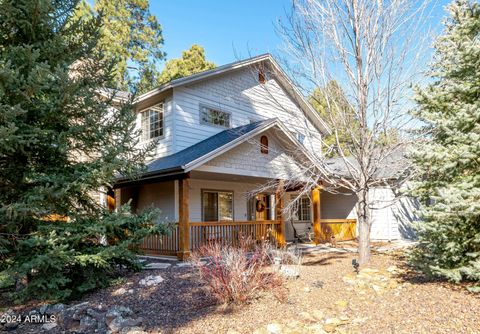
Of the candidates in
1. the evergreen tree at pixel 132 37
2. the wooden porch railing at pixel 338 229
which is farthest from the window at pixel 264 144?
the evergreen tree at pixel 132 37

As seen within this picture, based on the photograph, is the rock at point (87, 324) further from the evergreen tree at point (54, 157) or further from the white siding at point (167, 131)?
the white siding at point (167, 131)

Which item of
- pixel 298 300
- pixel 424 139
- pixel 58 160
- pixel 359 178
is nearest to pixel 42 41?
pixel 58 160

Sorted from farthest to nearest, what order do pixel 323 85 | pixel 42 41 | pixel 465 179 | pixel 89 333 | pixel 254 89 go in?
1. pixel 254 89
2. pixel 323 85
3. pixel 42 41
4. pixel 465 179
5. pixel 89 333

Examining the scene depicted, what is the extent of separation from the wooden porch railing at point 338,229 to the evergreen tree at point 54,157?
395 inches

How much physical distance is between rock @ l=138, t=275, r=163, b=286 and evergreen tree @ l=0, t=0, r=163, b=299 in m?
0.50

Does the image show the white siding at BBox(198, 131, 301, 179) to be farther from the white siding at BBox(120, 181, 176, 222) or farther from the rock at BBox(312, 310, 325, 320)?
the rock at BBox(312, 310, 325, 320)

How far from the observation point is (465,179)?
5.69m

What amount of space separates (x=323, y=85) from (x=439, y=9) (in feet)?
10.0

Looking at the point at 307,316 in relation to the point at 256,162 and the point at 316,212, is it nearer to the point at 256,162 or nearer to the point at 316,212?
the point at 256,162

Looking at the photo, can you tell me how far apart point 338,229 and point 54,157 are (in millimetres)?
12692

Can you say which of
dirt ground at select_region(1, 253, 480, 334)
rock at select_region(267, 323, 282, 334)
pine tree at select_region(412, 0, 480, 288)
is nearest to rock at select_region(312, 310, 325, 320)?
dirt ground at select_region(1, 253, 480, 334)

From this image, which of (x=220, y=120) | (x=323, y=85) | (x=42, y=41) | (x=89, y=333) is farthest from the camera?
(x=220, y=120)

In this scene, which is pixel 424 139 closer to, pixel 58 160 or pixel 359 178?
pixel 359 178

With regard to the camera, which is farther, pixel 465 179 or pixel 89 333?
pixel 465 179
